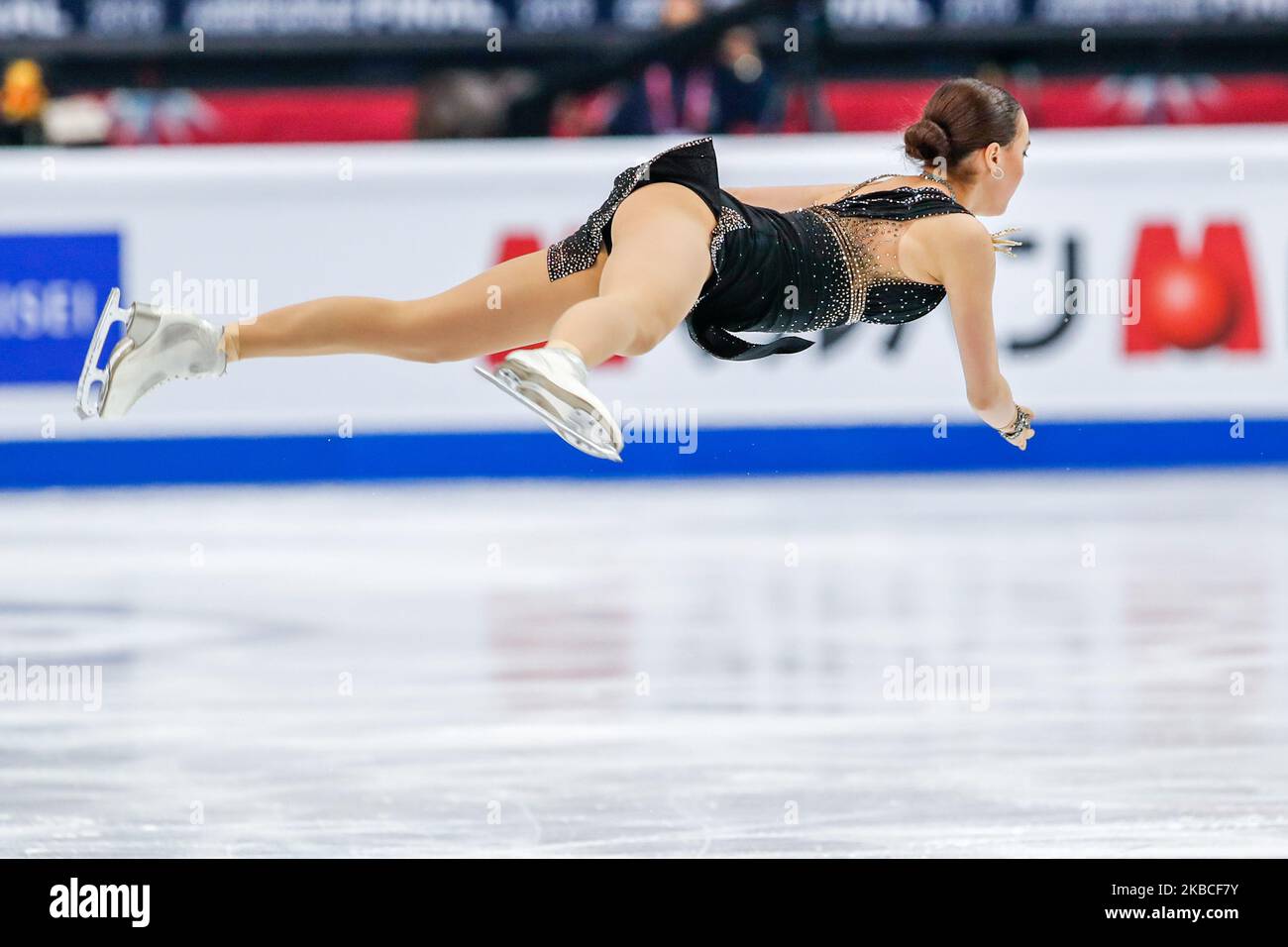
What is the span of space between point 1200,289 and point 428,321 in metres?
5.27

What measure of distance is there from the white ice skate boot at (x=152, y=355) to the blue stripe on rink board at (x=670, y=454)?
463 cm

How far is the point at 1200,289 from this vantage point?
777 centimetres

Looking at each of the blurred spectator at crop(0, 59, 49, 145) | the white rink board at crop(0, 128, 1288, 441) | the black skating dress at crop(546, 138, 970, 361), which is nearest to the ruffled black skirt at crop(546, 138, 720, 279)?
the black skating dress at crop(546, 138, 970, 361)

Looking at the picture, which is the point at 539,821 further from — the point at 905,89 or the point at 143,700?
the point at 905,89

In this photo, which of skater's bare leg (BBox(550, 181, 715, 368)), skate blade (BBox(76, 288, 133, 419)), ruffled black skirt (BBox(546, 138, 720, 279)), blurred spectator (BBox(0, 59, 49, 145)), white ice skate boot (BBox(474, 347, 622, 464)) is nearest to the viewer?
white ice skate boot (BBox(474, 347, 622, 464))

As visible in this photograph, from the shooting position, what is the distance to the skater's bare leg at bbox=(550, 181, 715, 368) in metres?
2.70

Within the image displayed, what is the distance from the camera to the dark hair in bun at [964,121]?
3160 mm

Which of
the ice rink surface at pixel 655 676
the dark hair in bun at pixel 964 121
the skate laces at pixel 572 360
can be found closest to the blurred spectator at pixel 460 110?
the ice rink surface at pixel 655 676

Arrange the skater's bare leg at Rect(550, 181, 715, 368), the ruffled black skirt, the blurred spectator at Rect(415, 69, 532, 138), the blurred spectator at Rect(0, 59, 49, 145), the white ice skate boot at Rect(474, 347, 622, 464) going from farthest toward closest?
1. the blurred spectator at Rect(0, 59, 49, 145)
2. the blurred spectator at Rect(415, 69, 532, 138)
3. the ruffled black skirt
4. the skater's bare leg at Rect(550, 181, 715, 368)
5. the white ice skate boot at Rect(474, 347, 622, 464)

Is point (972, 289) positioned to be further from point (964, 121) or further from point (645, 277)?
point (645, 277)

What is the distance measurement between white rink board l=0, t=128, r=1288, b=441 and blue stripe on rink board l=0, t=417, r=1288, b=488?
7 cm

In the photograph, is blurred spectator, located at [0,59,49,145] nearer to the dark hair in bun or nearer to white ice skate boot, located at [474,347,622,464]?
the dark hair in bun
